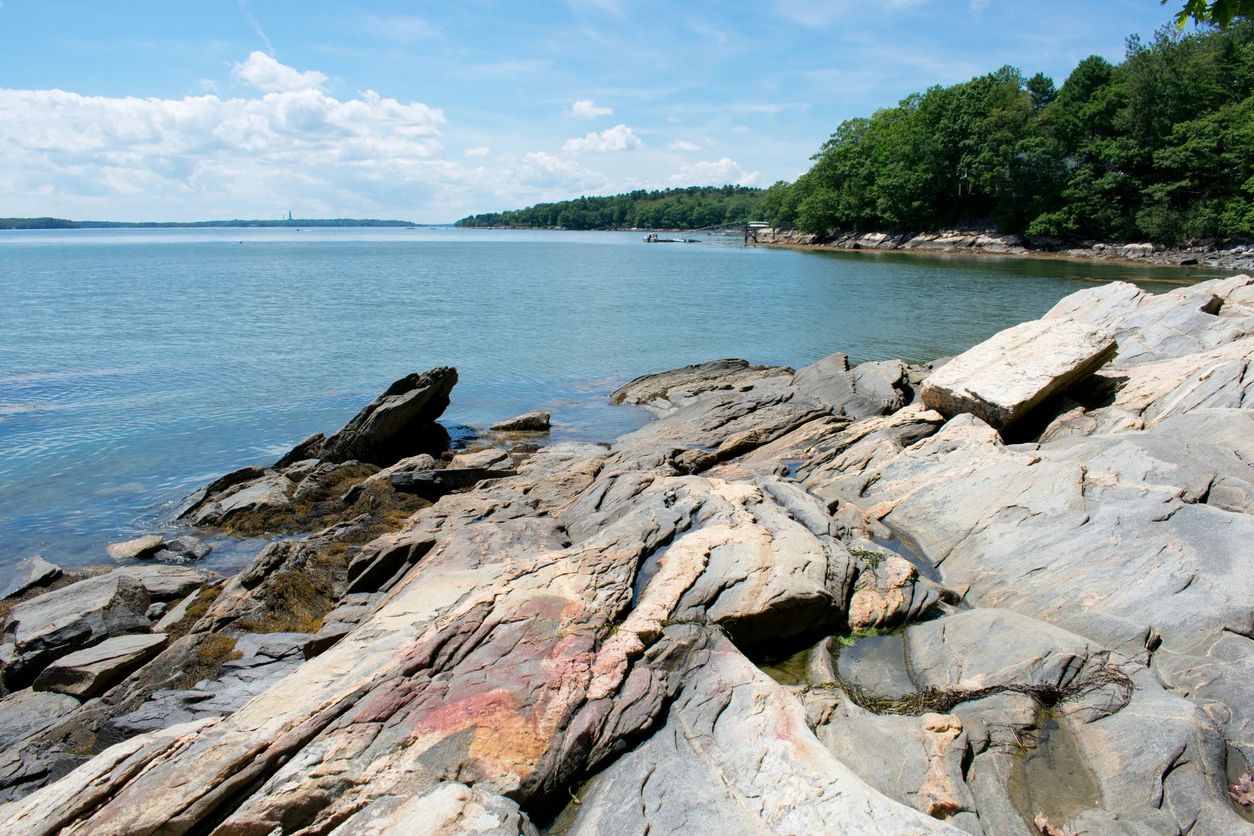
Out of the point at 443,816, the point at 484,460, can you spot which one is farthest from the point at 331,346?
the point at 443,816

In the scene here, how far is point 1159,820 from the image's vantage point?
5.67 metres

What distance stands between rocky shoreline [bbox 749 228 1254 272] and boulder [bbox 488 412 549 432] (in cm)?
6507

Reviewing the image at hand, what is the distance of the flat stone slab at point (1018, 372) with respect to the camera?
1477 centimetres

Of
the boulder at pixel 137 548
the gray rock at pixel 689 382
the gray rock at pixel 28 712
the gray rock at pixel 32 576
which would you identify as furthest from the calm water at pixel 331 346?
the gray rock at pixel 28 712

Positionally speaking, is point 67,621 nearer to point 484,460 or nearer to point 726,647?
point 484,460

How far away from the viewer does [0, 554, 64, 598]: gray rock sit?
495 inches

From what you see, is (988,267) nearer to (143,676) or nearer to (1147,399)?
(1147,399)

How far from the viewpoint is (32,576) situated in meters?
12.9

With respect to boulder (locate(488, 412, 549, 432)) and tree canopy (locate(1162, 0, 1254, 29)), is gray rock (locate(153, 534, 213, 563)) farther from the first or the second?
tree canopy (locate(1162, 0, 1254, 29))

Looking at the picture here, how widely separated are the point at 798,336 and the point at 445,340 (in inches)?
A: 738

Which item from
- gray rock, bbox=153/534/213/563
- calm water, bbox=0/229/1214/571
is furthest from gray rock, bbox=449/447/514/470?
gray rock, bbox=153/534/213/563

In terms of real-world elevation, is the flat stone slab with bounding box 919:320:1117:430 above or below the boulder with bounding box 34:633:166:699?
above

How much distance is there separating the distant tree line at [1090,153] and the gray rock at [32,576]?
8246cm

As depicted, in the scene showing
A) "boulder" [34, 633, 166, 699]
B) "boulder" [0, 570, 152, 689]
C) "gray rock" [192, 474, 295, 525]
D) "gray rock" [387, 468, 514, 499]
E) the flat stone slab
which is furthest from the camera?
"gray rock" [387, 468, 514, 499]
